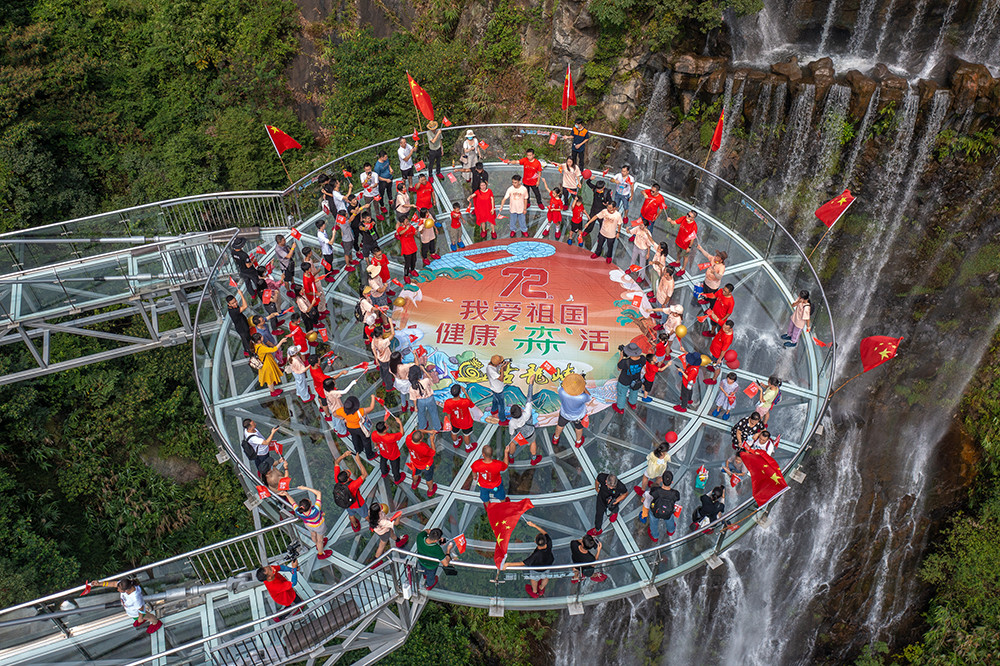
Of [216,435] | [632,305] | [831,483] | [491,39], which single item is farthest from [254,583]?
[491,39]

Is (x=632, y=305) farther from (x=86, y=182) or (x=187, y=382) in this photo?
(x=86, y=182)

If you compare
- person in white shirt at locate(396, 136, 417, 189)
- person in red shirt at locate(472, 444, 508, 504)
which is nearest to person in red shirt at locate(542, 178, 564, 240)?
person in white shirt at locate(396, 136, 417, 189)

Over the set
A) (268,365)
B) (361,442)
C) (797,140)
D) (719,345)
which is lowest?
(361,442)

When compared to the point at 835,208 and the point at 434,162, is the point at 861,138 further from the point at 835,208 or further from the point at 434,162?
the point at 434,162

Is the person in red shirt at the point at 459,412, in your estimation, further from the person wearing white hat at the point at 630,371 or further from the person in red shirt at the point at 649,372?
the person in red shirt at the point at 649,372

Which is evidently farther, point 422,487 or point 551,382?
point 551,382

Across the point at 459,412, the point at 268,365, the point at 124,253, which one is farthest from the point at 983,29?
the point at 124,253

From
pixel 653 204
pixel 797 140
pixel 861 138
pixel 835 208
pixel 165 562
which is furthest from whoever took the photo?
pixel 797 140

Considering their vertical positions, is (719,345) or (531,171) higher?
(531,171)
